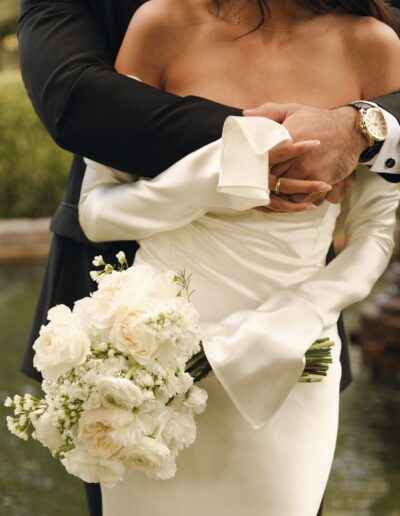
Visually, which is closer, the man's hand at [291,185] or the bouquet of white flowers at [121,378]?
the bouquet of white flowers at [121,378]

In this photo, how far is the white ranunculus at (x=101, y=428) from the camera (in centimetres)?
198

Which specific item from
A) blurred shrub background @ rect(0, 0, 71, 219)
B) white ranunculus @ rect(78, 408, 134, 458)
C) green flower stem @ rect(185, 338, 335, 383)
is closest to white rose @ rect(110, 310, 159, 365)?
white ranunculus @ rect(78, 408, 134, 458)

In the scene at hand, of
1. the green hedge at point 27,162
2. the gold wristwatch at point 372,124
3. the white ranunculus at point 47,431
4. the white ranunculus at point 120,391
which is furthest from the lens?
the green hedge at point 27,162

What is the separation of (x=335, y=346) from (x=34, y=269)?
681cm

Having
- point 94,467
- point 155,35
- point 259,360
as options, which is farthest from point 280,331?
point 155,35

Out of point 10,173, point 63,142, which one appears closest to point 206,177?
point 63,142

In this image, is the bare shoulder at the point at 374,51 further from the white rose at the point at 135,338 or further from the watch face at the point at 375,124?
the white rose at the point at 135,338

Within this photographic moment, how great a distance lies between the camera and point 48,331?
2.02 m

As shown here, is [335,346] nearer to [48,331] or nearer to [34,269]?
[48,331]

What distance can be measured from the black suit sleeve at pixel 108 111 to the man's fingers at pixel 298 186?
0.50 feet

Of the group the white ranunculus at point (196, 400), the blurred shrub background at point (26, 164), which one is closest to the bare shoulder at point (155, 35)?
the white ranunculus at point (196, 400)

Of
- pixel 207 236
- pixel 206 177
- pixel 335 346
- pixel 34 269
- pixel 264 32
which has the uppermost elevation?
pixel 264 32

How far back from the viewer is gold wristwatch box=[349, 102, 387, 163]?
2.27 m

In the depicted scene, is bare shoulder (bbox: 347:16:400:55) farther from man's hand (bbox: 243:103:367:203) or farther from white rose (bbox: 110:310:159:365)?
white rose (bbox: 110:310:159:365)
